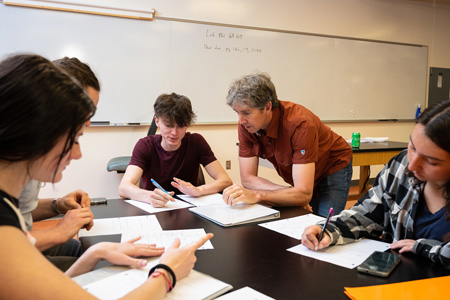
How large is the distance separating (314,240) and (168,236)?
467 mm

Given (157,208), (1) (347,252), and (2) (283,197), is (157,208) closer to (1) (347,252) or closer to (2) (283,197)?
(2) (283,197)

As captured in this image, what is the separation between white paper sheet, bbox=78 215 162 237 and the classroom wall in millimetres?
2136

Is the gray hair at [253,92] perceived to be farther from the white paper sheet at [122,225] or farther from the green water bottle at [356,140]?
the green water bottle at [356,140]

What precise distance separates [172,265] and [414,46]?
5.31 meters

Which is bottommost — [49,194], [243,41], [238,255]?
[49,194]

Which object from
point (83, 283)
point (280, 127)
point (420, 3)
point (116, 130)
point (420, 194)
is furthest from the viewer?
point (420, 3)

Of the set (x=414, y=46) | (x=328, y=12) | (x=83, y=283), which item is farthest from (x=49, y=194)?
(x=414, y=46)

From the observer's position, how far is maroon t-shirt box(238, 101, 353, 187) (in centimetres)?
174

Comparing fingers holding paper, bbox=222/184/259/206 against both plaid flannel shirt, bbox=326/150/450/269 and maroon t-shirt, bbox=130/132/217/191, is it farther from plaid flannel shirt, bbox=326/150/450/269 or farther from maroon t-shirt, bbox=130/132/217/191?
maroon t-shirt, bbox=130/132/217/191

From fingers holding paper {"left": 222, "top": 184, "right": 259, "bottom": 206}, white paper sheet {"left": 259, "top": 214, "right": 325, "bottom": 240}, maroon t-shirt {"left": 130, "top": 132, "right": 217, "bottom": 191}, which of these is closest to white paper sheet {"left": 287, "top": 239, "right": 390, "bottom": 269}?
white paper sheet {"left": 259, "top": 214, "right": 325, "bottom": 240}

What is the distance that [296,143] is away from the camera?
1.75m

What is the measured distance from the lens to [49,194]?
3.27 metres

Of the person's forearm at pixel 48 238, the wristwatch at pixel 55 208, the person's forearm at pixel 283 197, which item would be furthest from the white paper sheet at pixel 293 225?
the wristwatch at pixel 55 208

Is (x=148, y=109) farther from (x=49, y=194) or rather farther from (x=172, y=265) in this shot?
(x=172, y=265)
